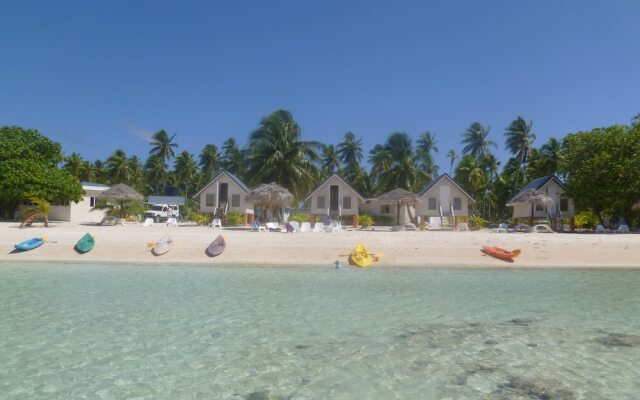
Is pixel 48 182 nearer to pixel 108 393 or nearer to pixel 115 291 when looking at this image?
pixel 115 291

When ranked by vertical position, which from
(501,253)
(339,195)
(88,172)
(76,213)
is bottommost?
(501,253)

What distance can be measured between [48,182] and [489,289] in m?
28.3

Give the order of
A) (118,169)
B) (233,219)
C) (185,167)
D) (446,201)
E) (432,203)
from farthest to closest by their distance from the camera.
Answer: (185,167), (118,169), (432,203), (446,201), (233,219)

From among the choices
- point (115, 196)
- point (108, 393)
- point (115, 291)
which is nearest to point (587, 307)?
point (108, 393)

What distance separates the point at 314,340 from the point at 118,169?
59.7m

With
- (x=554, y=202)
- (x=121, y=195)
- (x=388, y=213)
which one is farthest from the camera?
(x=388, y=213)

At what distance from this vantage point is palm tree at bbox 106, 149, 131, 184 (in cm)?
5788

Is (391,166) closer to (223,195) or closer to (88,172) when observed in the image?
(223,195)

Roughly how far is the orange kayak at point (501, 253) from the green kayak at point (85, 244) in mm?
14888

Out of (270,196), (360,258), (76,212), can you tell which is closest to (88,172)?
(76,212)

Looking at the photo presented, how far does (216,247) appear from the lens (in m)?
15.2

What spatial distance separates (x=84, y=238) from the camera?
1558cm

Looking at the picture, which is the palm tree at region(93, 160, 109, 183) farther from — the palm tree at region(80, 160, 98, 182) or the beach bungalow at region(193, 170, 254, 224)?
the beach bungalow at region(193, 170, 254, 224)

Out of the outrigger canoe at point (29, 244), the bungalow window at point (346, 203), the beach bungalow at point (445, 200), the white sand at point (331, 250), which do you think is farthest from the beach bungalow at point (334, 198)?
the outrigger canoe at point (29, 244)
